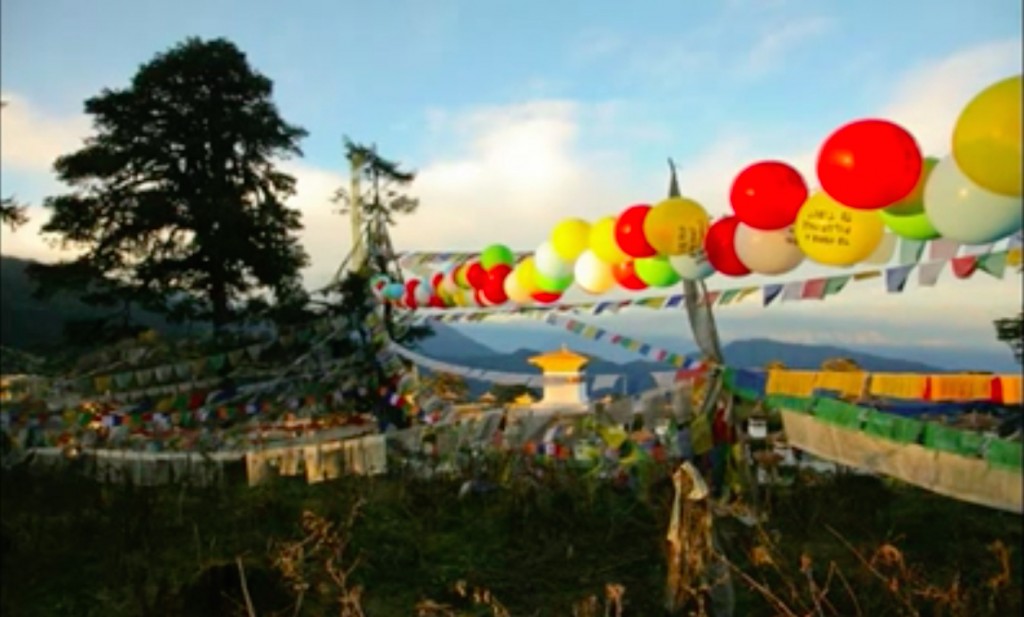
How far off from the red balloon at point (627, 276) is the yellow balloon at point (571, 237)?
35cm

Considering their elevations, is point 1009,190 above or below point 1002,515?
above

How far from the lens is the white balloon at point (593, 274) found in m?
6.92

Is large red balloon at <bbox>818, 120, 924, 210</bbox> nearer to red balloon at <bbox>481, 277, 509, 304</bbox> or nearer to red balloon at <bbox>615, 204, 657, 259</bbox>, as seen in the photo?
red balloon at <bbox>615, 204, 657, 259</bbox>

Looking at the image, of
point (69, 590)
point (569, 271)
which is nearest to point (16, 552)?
point (69, 590)

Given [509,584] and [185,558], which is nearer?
[509,584]

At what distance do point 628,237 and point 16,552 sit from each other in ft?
22.6

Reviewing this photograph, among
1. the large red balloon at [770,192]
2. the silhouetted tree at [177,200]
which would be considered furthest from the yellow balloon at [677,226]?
the silhouetted tree at [177,200]

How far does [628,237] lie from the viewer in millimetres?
6047

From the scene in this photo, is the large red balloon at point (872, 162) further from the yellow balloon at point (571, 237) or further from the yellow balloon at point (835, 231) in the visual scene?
the yellow balloon at point (571, 237)

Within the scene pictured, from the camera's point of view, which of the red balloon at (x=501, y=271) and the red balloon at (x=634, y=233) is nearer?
the red balloon at (x=634, y=233)

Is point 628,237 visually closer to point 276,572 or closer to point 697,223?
point 697,223

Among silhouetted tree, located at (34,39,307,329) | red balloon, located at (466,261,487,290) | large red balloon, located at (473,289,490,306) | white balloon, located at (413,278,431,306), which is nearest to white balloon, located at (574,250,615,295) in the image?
red balloon, located at (466,261,487,290)


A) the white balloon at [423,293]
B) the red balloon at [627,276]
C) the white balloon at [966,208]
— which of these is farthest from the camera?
the white balloon at [423,293]

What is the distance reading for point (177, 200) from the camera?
17562mm
